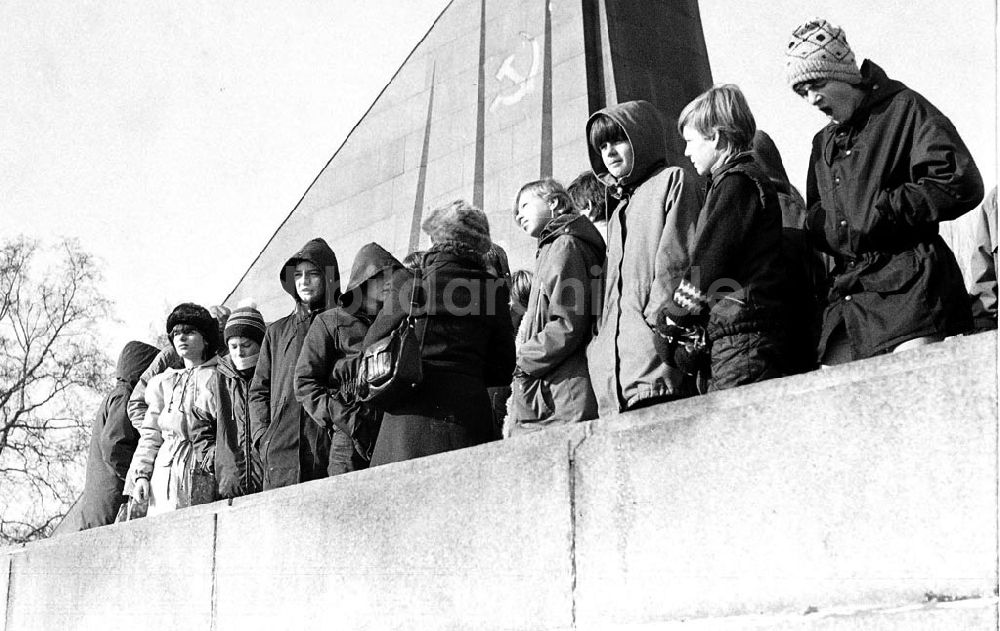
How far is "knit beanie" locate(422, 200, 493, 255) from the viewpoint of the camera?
5719 millimetres

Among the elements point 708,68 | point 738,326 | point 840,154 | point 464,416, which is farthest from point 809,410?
point 708,68

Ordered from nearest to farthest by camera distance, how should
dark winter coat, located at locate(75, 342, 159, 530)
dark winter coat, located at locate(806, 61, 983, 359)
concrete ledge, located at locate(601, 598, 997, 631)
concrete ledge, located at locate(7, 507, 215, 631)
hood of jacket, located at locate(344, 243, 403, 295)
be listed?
concrete ledge, located at locate(601, 598, 997, 631), dark winter coat, located at locate(806, 61, 983, 359), hood of jacket, located at locate(344, 243, 403, 295), concrete ledge, located at locate(7, 507, 215, 631), dark winter coat, located at locate(75, 342, 159, 530)

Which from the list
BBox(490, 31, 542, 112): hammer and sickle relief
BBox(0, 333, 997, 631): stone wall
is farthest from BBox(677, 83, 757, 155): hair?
BBox(490, 31, 542, 112): hammer and sickle relief

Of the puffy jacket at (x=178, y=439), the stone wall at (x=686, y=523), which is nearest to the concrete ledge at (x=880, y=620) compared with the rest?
the stone wall at (x=686, y=523)

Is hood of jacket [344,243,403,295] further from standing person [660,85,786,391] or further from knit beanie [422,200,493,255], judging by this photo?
standing person [660,85,786,391]

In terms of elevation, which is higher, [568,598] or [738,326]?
[738,326]

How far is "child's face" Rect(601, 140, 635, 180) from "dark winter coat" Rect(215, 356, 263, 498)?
2.61 meters

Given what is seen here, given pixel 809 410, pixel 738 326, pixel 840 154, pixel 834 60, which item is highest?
pixel 834 60

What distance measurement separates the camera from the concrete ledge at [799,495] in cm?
334

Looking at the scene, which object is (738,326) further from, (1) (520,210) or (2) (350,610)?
(2) (350,610)

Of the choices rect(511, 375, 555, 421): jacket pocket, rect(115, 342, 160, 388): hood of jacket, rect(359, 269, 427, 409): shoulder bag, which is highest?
rect(115, 342, 160, 388): hood of jacket

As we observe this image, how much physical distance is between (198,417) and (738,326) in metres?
4.20

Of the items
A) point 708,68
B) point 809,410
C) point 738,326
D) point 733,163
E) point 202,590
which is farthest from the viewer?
point 708,68

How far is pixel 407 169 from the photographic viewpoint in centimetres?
1509
